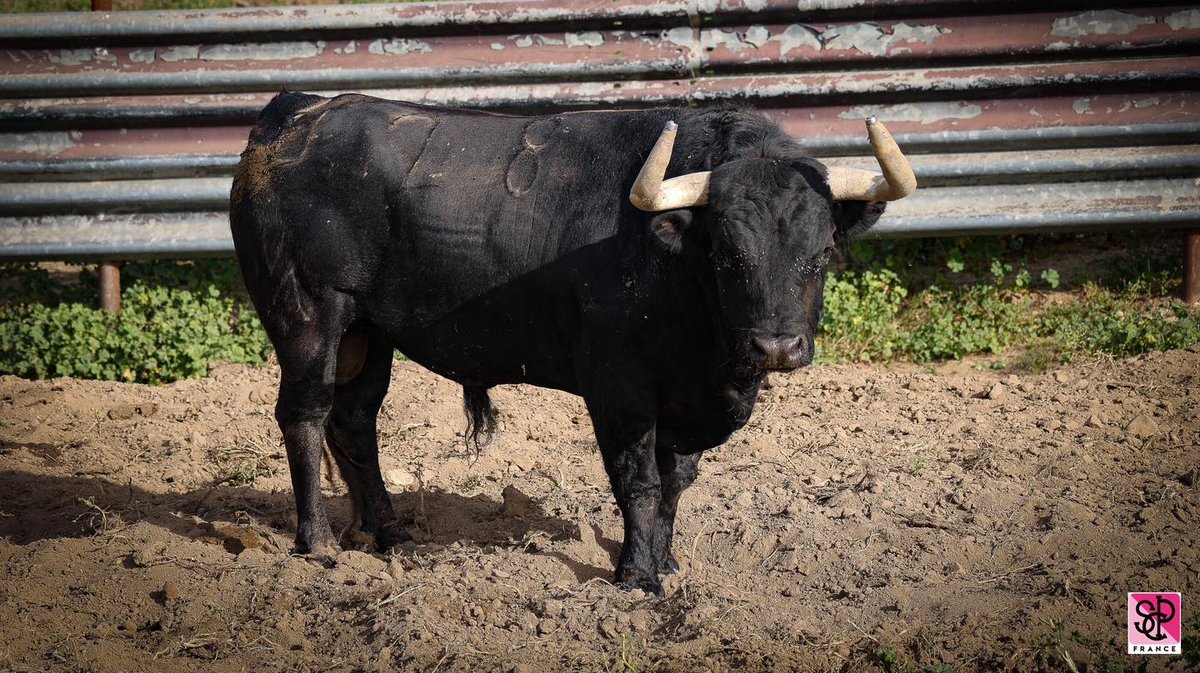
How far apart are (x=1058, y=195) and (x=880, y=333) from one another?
1.54 m

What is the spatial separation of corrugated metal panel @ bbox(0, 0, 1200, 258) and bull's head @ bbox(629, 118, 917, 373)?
11.5 feet

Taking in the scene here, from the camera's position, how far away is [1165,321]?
8.07 meters

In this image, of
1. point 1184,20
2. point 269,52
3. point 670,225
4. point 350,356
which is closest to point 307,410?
point 350,356

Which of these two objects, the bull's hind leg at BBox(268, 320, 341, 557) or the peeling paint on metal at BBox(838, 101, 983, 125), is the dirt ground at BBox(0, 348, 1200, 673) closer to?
the bull's hind leg at BBox(268, 320, 341, 557)

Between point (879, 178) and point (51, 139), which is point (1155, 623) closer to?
point (879, 178)

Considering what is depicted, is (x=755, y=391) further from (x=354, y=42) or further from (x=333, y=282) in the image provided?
(x=354, y=42)

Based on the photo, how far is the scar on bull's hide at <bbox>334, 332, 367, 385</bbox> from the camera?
6.25 m

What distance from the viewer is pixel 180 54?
28.4 feet

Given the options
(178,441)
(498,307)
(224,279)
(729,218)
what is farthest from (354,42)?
(729,218)

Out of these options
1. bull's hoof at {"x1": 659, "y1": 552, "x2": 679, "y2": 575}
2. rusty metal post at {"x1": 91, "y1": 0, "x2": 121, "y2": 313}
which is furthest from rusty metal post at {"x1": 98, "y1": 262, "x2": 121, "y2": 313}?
bull's hoof at {"x1": 659, "y1": 552, "x2": 679, "y2": 575}

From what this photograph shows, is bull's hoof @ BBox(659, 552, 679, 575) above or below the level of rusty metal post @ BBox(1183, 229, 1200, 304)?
below

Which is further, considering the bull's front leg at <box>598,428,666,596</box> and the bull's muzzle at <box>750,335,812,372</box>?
the bull's front leg at <box>598,428,666,596</box>

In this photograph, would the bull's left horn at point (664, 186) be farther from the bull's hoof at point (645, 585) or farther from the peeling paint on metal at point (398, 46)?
the peeling paint on metal at point (398, 46)

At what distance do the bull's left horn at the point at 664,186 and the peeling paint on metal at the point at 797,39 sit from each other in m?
3.76
